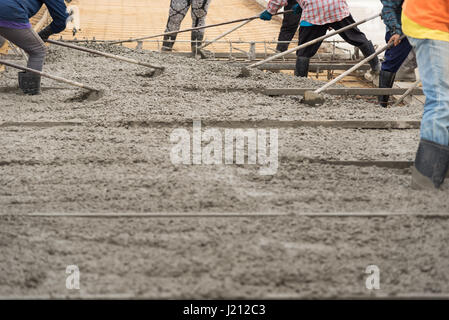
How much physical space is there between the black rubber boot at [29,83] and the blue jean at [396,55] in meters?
3.15

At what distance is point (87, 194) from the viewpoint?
246cm

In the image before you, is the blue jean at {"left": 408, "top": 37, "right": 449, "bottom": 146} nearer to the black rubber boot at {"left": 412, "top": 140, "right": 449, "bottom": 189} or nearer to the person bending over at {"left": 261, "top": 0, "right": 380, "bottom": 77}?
the black rubber boot at {"left": 412, "top": 140, "right": 449, "bottom": 189}

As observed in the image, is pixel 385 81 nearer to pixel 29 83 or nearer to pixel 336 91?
pixel 336 91

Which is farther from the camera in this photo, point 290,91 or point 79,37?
point 79,37

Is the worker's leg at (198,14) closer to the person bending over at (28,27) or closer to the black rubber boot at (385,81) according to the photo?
the person bending over at (28,27)

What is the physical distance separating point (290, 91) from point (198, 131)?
4.41ft

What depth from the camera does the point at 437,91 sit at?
2480 millimetres

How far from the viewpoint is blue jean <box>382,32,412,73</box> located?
4438mm

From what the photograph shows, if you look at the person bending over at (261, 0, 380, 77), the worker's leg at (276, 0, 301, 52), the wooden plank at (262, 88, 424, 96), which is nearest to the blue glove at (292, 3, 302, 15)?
the person bending over at (261, 0, 380, 77)

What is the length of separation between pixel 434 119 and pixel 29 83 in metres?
3.40

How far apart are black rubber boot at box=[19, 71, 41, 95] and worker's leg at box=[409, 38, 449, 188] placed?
3.26 metres

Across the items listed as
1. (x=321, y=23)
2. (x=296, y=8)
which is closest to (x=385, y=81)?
(x=321, y=23)
